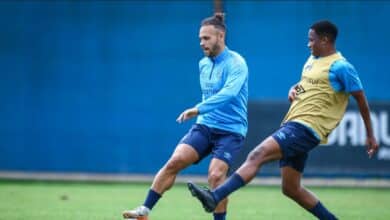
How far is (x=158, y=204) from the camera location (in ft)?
42.4

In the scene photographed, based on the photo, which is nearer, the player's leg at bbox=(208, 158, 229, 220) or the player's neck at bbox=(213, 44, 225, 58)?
the player's leg at bbox=(208, 158, 229, 220)

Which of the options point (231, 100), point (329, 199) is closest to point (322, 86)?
point (231, 100)

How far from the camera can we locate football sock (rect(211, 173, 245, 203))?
27.3 feet

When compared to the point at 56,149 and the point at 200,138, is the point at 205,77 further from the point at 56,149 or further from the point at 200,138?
the point at 56,149

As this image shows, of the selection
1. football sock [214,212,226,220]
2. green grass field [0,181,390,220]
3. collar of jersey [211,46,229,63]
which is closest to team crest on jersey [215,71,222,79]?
collar of jersey [211,46,229,63]

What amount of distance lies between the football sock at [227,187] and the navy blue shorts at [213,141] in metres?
0.84

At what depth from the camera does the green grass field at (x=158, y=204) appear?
11266 mm

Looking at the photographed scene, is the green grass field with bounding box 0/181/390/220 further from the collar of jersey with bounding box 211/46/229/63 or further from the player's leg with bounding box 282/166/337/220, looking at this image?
the collar of jersey with bounding box 211/46/229/63

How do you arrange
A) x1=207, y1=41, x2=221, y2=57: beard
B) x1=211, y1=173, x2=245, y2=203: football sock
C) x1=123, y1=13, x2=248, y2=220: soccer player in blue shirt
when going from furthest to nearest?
x1=207, y1=41, x2=221, y2=57: beard, x1=123, y1=13, x2=248, y2=220: soccer player in blue shirt, x1=211, y1=173, x2=245, y2=203: football sock

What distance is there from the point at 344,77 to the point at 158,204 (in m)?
4.84

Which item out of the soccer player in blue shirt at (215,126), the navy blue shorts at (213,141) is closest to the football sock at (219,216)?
the soccer player in blue shirt at (215,126)

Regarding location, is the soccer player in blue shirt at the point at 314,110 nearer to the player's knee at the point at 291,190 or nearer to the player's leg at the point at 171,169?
the player's knee at the point at 291,190

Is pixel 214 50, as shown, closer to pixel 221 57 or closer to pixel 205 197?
pixel 221 57

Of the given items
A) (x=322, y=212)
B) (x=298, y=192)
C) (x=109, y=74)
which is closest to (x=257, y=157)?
(x=298, y=192)
